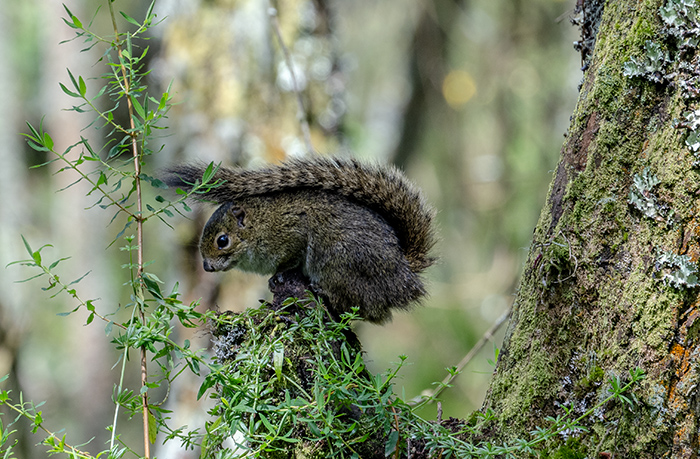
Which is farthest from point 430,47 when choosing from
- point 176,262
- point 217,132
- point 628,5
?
point 628,5

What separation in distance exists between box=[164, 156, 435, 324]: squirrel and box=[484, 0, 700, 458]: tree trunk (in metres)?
0.79

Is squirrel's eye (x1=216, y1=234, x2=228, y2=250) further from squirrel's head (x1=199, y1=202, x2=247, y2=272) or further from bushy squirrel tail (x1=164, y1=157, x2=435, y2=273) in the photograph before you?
bushy squirrel tail (x1=164, y1=157, x2=435, y2=273)

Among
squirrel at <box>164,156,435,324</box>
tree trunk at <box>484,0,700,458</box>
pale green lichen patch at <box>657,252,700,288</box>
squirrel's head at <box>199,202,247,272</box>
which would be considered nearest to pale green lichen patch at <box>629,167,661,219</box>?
tree trunk at <box>484,0,700,458</box>

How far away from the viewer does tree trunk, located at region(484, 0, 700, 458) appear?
1312 mm

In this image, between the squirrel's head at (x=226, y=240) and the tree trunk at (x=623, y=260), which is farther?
the squirrel's head at (x=226, y=240)

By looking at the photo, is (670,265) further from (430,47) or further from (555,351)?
(430,47)

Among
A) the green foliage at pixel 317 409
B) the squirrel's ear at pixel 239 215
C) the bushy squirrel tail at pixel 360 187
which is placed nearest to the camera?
the green foliage at pixel 317 409

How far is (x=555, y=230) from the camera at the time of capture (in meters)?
1.55

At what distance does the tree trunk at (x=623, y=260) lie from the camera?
1312 millimetres

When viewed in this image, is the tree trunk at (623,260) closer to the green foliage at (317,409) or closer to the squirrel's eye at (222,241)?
the green foliage at (317,409)

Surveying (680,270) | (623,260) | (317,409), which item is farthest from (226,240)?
(680,270)

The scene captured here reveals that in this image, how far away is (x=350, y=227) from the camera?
7.91 ft

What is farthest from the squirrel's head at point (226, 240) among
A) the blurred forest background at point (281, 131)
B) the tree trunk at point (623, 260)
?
the tree trunk at point (623, 260)

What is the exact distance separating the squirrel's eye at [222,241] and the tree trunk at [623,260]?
5.25ft
